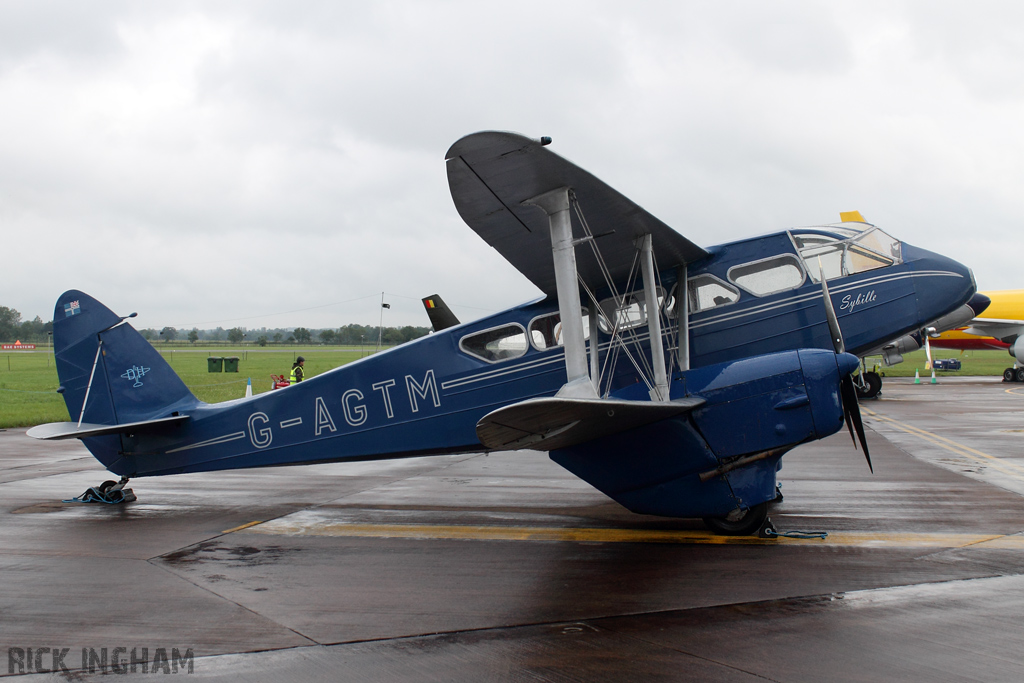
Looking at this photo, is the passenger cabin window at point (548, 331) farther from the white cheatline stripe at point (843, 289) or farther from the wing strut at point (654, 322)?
the white cheatline stripe at point (843, 289)

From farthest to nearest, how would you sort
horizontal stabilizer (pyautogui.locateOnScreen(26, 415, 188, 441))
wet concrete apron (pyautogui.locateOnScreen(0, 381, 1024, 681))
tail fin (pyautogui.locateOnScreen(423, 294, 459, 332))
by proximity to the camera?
tail fin (pyautogui.locateOnScreen(423, 294, 459, 332)) → horizontal stabilizer (pyautogui.locateOnScreen(26, 415, 188, 441)) → wet concrete apron (pyautogui.locateOnScreen(0, 381, 1024, 681))

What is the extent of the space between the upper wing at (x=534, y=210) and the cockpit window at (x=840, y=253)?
116 centimetres

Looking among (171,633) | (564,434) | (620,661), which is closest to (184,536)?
(171,633)

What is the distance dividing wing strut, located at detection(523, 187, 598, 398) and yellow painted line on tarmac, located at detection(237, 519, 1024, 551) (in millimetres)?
2004

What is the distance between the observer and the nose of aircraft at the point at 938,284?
749 cm

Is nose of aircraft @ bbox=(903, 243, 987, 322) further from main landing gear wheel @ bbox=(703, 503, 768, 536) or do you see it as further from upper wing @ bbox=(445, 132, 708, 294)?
main landing gear wheel @ bbox=(703, 503, 768, 536)

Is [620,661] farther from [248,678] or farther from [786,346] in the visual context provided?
[786,346]

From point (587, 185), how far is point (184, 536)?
238 inches

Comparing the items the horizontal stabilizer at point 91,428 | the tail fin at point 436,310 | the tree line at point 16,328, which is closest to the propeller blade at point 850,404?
the horizontal stabilizer at point 91,428

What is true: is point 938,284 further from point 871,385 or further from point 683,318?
point 871,385

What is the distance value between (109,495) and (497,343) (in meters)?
6.17

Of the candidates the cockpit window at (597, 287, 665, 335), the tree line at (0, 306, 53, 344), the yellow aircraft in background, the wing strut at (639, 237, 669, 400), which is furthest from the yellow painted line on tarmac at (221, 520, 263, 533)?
the tree line at (0, 306, 53, 344)

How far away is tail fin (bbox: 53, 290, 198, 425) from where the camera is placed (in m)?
9.55

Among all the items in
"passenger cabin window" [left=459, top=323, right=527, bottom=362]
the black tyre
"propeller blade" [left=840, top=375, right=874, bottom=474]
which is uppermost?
"passenger cabin window" [left=459, top=323, right=527, bottom=362]
